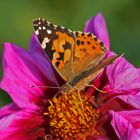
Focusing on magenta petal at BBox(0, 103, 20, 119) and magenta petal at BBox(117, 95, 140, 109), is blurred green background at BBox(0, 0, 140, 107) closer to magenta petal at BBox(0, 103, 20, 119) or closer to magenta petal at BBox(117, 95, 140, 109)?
magenta petal at BBox(0, 103, 20, 119)

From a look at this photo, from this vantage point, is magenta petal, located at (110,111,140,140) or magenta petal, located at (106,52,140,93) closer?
magenta petal, located at (110,111,140,140)

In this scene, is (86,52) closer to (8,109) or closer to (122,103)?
(122,103)

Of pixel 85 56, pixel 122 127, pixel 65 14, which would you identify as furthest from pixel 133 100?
pixel 65 14

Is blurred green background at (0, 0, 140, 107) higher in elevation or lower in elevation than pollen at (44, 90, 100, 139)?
higher

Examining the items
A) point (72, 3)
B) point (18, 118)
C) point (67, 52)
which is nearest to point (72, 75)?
point (67, 52)

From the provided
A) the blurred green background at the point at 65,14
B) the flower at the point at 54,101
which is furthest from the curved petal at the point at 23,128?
the blurred green background at the point at 65,14

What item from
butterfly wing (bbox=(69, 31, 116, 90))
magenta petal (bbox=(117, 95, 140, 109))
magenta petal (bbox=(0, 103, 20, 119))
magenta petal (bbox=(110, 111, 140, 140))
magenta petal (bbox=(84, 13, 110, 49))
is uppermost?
magenta petal (bbox=(84, 13, 110, 49))

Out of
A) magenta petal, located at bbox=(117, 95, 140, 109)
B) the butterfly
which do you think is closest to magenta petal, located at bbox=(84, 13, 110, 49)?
the butterfly

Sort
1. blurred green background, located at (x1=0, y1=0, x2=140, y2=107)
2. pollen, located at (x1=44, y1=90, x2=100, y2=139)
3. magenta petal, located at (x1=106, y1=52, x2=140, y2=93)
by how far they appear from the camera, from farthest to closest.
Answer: blurred green background, located at (x1=0, y1=0, x2=140, y2=107) → pollen, located at (x1=44, y1=90, x2=100, y2=139) → magenta petal, located at (x1=106, y1=52, x2=140, y2=93)
